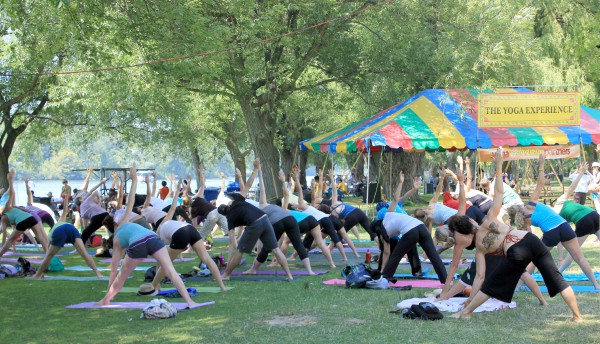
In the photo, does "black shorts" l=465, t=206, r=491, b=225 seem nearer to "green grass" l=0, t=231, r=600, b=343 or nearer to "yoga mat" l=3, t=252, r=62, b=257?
"green grass" l=0, t=231, r=600, b=343

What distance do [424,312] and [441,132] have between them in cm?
1243

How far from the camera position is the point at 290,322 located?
25.8 ft

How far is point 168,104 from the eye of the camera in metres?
24.9

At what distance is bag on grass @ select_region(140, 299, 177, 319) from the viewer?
27.0 feet

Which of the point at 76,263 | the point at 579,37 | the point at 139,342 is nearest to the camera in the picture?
the point at 139,342

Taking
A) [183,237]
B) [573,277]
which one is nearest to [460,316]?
[573,277]

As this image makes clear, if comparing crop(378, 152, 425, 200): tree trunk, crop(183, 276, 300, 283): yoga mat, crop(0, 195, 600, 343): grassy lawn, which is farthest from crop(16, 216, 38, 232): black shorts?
crop(378, 152, 425, 200): tree trunk

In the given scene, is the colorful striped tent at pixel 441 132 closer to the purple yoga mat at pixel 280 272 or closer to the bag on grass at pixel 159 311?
the purple yoga mat at pixel 280 272

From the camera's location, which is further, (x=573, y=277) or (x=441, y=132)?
(x=441, y=132)

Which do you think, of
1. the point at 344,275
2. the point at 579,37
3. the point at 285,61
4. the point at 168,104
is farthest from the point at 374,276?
the point at 579,37

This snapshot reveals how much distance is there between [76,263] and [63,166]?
123385 millimetres

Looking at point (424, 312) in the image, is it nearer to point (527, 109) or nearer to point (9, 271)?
point (9, 271)

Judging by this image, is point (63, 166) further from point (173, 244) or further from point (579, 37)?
point (173, 244)

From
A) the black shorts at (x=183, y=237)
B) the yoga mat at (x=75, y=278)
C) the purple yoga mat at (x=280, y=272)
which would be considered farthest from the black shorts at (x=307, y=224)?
the yoga mat at (x=75, y=278)
